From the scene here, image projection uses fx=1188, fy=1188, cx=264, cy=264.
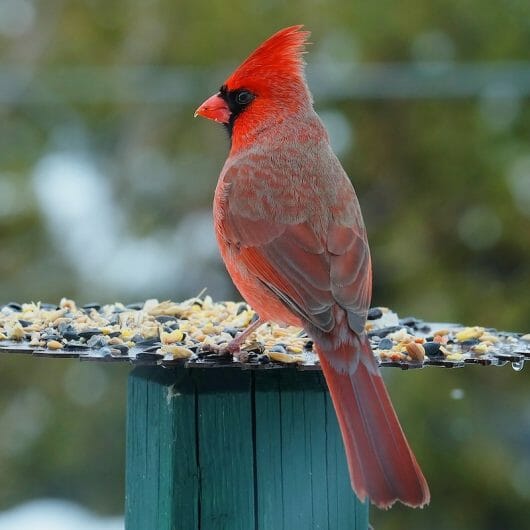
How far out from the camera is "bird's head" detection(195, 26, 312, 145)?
A: 11.9ft

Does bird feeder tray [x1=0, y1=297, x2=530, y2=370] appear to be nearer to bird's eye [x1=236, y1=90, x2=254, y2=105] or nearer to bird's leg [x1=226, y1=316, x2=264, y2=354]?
bird's leg [x1=226, y1=316, x2=264, y2=354]

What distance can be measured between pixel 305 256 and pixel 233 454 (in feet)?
1.91

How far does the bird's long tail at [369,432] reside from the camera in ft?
8.59

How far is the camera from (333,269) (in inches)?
122

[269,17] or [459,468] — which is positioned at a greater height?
[269,17]

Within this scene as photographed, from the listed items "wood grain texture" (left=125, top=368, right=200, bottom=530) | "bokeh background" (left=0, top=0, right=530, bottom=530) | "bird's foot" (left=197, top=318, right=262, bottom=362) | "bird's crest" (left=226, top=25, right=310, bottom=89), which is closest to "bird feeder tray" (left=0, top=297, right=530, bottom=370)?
"bird's foot" (left=197, top=318, right=262, bottom=362)

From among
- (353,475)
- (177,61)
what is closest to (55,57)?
(177,61)

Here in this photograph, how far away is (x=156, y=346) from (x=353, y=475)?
0.59m

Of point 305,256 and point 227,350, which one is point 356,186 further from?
point 227,350

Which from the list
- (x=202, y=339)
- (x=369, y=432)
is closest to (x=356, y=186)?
(x=202, y=339)

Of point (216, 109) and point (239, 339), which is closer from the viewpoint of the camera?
point (239, 339)

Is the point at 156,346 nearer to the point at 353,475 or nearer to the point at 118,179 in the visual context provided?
the point at 353,475

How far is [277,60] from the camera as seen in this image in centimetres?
363

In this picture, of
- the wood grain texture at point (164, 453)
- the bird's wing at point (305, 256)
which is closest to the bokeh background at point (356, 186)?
the bird's wing at point (305, 256)
